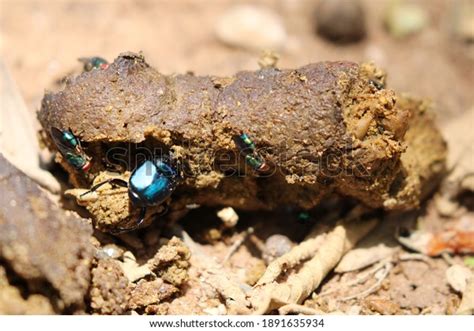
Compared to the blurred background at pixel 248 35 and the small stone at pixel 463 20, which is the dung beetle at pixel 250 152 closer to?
the blurred background at pixel 248 35

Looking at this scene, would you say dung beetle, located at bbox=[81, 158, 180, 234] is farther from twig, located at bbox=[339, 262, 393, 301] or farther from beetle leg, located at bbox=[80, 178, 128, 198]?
twig, located at bbox=[339, 262, 393, 301]

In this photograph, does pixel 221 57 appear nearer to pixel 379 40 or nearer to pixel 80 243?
pixel 379 40

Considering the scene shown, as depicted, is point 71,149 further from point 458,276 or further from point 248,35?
point 248,35

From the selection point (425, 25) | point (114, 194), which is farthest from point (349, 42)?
point (114, 194)

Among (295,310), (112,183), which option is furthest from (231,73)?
(295,310)

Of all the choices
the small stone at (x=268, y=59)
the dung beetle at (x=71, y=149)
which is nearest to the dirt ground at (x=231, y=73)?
the dung beetle at (x=71, y=149)

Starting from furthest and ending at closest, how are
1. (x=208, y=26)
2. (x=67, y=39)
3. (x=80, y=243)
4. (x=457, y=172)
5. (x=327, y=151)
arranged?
1. (x=208, y=26)
2. (x=67, y=39)
3. (x=457, y=172)
4. (x=327, y=151)
5. (x=80, y=243)
